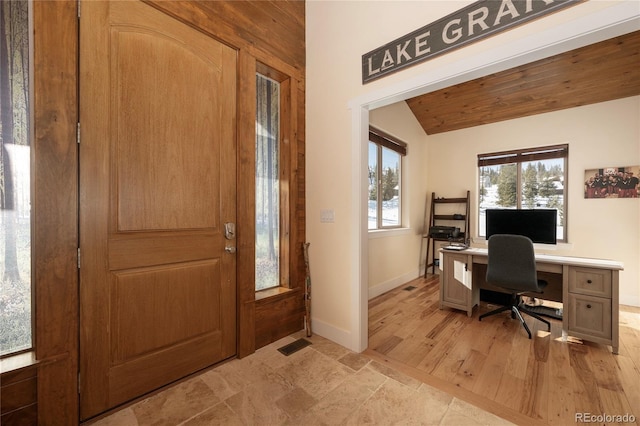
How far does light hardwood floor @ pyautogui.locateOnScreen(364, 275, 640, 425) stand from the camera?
1.61 metres

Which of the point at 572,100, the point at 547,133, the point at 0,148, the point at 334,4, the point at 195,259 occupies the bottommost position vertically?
the point at 195,259

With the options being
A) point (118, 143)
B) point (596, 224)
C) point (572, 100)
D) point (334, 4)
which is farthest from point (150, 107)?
point (596, 224)

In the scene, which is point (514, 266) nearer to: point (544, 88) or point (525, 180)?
point (525, 180)

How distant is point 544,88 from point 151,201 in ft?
15.6

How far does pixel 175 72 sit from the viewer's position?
5.73ft

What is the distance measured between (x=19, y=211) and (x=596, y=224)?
5782 millimetres

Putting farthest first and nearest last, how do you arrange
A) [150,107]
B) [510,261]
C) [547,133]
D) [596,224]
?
[547,133] → [596,224] → [510,261] → [150,107]

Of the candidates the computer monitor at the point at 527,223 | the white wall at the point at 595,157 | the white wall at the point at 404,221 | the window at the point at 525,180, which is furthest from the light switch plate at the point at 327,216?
the white wall at the point at 595,157

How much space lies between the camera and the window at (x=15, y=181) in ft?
4.25

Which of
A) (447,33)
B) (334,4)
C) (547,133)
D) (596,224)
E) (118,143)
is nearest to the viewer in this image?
(118,143)

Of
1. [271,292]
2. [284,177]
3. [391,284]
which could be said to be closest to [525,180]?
[391,284]

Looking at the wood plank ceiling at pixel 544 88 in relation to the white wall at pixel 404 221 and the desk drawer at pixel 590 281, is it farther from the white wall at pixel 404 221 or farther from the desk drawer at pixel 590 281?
the desk drawer at pixel 590 281

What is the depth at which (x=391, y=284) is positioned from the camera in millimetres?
4039

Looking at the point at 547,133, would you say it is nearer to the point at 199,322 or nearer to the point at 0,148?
the point at 199,322
